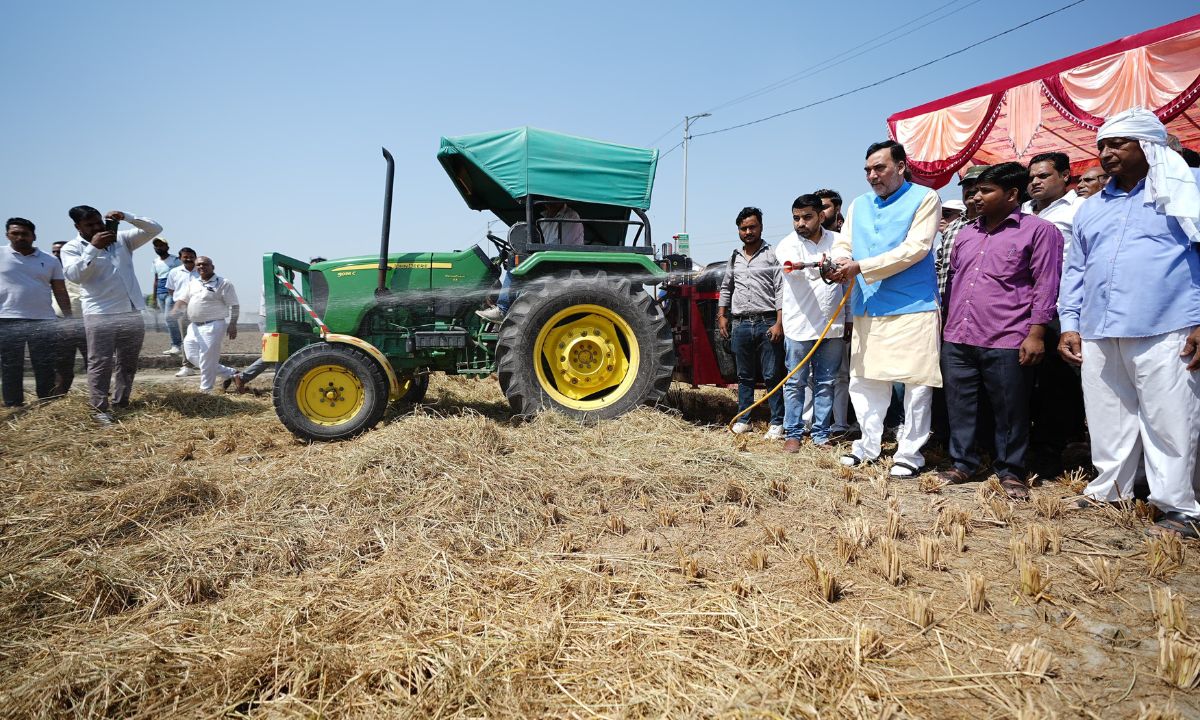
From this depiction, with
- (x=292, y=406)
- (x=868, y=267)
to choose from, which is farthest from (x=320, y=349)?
(x=868, y=267)

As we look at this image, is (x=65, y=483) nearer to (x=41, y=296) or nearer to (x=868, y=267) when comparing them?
(x=41, y=296)

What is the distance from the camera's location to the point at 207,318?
6590 mm

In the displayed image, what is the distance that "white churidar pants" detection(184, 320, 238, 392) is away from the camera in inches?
253

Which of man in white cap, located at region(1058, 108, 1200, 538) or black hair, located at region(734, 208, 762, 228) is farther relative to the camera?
black hair, located at region(734, 208, 762, 228)

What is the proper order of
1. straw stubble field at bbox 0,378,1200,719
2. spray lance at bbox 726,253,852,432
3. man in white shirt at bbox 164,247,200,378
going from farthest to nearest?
1. man in white shirt at bbox 164,247,200,378
2. spray lance at bbox 726,253,852,432
3. straw stubble field at bbox 0,378,1200,719

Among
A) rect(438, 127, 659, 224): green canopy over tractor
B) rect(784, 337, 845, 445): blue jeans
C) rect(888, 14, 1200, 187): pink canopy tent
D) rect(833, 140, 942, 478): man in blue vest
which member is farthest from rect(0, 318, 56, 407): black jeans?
rect(888, 14, 1200, 187): pink canopy tent

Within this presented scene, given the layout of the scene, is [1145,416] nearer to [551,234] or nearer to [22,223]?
[551,234]

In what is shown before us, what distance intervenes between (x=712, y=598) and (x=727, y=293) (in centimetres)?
317

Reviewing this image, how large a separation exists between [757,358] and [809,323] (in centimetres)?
65

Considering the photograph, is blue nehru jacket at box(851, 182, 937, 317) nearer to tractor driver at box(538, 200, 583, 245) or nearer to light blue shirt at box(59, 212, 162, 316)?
tractor driver at box(538, 200, 583, 245)

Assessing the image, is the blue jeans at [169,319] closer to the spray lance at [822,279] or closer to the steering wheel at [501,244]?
the steering wheel at [501,244]

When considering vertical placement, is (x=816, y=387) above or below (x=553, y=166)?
below

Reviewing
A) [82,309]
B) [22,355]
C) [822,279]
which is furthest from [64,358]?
[822,279]

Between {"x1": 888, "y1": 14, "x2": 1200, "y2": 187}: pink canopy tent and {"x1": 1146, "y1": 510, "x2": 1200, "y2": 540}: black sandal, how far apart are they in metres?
5.02
